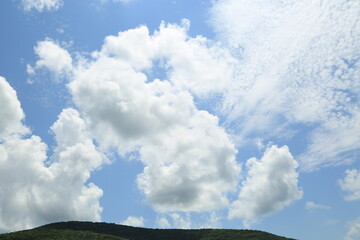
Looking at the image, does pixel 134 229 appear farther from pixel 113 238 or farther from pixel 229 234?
pixel 229 234

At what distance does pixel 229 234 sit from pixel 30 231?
5615 cm

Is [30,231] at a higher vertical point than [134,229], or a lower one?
lower

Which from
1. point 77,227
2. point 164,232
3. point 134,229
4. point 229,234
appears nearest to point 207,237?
point 229,234

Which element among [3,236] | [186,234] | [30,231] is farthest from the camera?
[186,234]

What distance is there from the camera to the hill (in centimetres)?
8375

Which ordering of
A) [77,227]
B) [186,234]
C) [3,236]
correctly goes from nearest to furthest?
[3,236]
[77,227]
[186,234]

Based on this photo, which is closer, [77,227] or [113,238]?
[113,238]

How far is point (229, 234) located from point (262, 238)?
397 inches

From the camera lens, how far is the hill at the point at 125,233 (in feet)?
275

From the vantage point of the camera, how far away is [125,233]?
321 ft

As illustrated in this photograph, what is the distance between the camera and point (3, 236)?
3017 inches

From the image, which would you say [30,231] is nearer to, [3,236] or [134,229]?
[3,236]

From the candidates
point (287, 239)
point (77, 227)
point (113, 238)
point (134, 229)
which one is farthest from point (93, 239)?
point (287, 239)

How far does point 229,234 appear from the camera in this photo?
10019 centimetres
